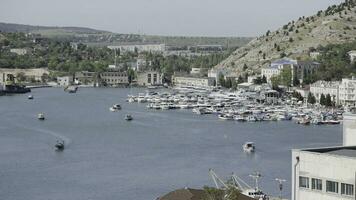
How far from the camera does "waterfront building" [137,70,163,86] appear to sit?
43531 mm

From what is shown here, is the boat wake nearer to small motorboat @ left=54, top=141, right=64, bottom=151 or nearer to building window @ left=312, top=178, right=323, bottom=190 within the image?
small motorboat @ left=54, top=141, right=64, bottom=151

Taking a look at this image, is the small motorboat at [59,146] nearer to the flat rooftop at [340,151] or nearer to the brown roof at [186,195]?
the brown roof at [186,195]

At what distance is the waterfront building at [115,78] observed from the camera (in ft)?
146

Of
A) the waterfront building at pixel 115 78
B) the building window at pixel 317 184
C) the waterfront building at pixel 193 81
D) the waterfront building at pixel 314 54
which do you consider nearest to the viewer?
the building window at pixel 317 184

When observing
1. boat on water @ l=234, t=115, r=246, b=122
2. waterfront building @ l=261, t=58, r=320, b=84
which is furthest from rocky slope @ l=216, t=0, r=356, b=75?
boat on water @ l=234, t=115, r=246, b=122

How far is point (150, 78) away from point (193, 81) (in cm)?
334

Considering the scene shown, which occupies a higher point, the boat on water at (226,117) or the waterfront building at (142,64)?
the waterfront building at (142,64)

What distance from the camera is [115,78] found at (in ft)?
147

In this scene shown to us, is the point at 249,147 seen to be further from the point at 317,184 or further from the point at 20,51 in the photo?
the point at 20,51

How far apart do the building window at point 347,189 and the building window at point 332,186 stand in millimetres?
42

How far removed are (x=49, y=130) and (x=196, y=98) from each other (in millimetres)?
10853

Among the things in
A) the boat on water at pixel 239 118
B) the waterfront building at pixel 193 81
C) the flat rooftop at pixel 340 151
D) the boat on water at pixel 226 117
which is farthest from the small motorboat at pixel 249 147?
the waterfront building at pixel 193 81

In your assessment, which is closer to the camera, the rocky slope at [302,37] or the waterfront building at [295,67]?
the waterfront building at [295,67]

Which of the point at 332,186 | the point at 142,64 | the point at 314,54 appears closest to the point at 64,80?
the point at 142,64
